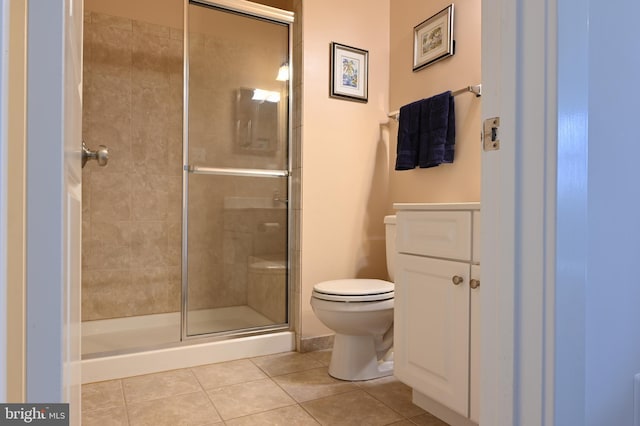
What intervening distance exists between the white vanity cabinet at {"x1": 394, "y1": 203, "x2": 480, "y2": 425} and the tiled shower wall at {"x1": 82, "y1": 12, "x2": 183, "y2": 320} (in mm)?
1757

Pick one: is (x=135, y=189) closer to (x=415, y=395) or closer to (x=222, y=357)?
(x=222, y=357)

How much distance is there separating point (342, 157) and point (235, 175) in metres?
0.66

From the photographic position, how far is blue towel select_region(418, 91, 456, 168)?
6.68 ft

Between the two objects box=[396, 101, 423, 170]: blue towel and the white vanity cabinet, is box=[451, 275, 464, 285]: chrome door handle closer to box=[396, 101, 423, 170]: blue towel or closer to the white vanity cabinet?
the white vanity cabinet

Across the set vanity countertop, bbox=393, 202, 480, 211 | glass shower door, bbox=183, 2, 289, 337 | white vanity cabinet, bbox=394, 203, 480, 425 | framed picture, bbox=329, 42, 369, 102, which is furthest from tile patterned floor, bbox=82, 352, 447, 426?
framed picture, bbox=329, 42, 369, 102

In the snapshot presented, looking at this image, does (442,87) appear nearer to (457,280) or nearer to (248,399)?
(457,280)

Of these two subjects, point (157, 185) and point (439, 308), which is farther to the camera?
point (157, 185)

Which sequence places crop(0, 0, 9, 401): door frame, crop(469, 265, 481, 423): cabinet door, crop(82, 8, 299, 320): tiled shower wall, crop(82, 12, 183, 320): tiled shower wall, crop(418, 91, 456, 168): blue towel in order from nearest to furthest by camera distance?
1. crop(0, 0, 9, 401): door frame
2. crop(469, 265, 481, 423): cabinet door
3. crop(418, 91, 456, 168): blue towel
4. crop(82, 8, 299, 320): tiled shower wall
5. crop(82, 12, 183, 320): tiled shower wall

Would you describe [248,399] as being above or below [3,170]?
below

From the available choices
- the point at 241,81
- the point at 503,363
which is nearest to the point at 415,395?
the point at 503,363

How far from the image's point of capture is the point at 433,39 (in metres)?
2.20

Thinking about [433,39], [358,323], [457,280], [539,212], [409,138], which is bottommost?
[358,323]

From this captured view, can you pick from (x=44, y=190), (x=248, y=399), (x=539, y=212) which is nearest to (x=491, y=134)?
(x=539, y=212)

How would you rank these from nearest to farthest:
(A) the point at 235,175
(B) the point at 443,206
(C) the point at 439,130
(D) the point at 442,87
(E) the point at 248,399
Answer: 1. (B) the point at 443,206
2. (E) the point at 248,399
3. (C) the point at 439,130
4. (D) the point at 442,87
5. (A) the point at 235,175
